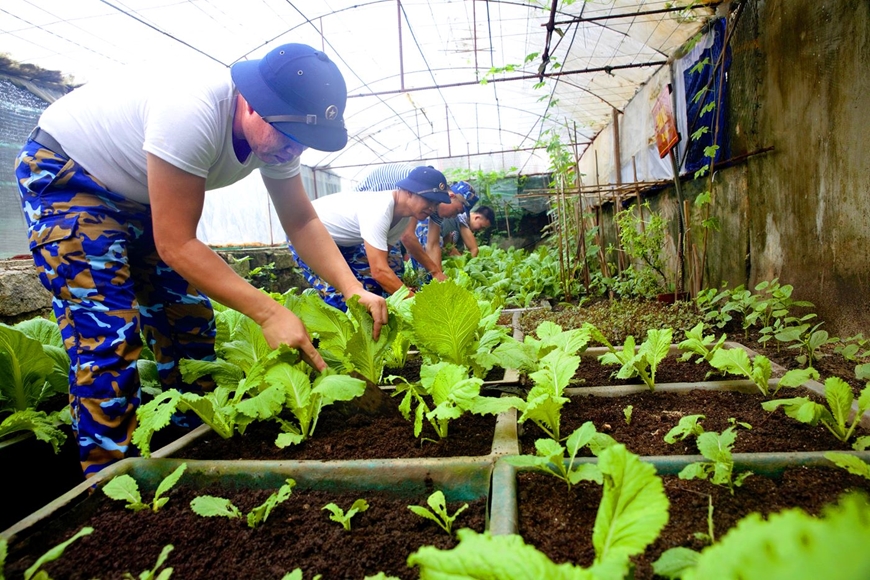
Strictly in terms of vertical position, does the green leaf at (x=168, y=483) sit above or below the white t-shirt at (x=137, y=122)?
below

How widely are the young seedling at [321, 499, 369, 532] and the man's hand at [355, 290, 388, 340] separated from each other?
78 centimetres

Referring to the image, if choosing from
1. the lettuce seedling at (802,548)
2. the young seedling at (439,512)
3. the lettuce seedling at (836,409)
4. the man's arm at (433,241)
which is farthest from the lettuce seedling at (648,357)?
the man's arm at (433,241)

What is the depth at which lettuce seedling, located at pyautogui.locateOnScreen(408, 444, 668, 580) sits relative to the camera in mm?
547

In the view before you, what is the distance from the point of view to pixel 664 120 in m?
5.96

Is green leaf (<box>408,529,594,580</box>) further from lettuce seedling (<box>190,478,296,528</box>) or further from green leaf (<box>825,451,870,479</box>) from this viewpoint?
green leaf (<box>825,451,870,479</box>)

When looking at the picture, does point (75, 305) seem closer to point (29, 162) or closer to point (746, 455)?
point (29, 162)

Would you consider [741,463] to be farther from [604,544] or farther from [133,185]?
[133,185]

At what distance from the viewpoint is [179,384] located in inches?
80.9

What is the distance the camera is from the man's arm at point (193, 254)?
141 cm

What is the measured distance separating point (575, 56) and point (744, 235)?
499 centimetres

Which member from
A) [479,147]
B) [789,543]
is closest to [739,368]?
[789,543]

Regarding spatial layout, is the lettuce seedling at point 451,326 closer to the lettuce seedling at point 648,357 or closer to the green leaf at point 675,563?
the lettuce seedling at point 648,357

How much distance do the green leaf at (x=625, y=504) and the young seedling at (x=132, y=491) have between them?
0.99 metres

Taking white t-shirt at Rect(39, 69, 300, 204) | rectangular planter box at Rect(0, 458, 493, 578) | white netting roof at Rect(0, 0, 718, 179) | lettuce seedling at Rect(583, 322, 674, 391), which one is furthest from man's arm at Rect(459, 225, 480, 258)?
rectangular planter box at Rect(0, 458, 493, 578)
